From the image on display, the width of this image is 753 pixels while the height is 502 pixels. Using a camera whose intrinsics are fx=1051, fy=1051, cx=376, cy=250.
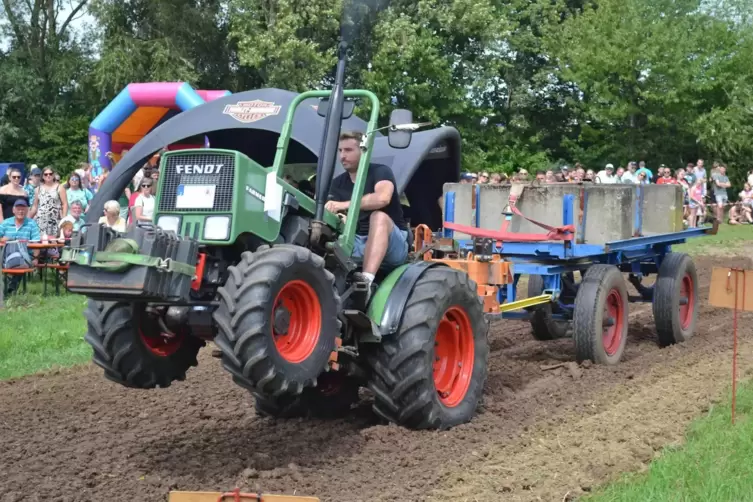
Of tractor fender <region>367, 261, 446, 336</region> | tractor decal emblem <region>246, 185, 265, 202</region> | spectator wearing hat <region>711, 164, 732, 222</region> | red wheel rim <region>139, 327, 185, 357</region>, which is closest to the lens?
tractor decal emblem <region>246, 185, 265, 202</region>

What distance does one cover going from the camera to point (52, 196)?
14906mm

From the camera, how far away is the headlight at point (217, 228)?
552 centimetres

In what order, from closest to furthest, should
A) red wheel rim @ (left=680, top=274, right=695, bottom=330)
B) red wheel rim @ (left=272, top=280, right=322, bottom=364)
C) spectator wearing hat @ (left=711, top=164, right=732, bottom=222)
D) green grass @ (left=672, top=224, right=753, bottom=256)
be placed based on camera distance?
red wheel rim @ (left=272, top=280, right=322, bottom=364), red wheel rim @ (left=680, top=274, right=695, bottom=330), green grass @ (left=672, top=224, right=753, bottom=256), spectator wearing hat @ (left=711, top=164, right=732, bottom=222)

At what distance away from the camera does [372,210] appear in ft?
21.8

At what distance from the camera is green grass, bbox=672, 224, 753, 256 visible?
20875 mm

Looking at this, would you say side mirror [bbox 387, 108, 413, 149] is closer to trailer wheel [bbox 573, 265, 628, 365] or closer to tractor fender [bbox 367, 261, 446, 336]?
tractor fender [bbox 367, 261, 446, 336]

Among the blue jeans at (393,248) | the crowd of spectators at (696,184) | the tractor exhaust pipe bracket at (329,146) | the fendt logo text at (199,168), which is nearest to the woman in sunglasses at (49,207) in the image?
the blue jeans at (393,248)

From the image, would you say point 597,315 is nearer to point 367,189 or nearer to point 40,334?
point 367,189

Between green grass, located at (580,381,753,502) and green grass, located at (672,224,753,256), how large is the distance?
1405 centimetres

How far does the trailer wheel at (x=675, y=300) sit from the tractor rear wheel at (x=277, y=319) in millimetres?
5494

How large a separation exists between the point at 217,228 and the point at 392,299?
1.36 metres

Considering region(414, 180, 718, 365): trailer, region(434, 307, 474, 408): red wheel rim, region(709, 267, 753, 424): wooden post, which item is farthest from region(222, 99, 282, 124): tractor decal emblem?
region(709, 267, 753, 424): wooden post

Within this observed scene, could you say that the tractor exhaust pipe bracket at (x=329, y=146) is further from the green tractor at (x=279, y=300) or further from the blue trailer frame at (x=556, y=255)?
the blue trailer frame at (x=556, y=255)

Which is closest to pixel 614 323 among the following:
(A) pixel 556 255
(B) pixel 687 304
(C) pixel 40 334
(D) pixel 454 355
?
(A) pixel 556 255
